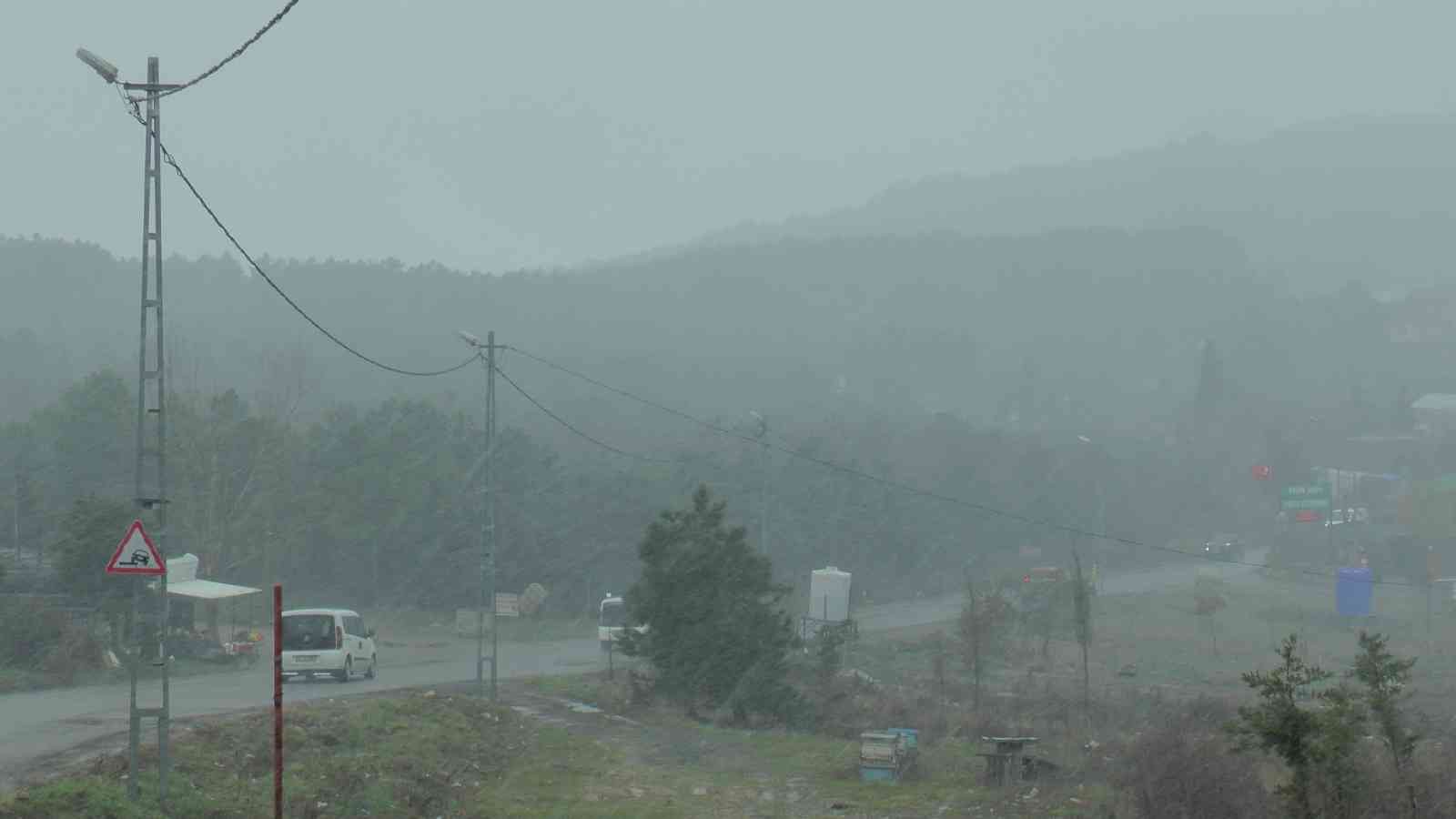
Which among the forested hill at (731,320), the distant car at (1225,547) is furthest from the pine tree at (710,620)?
the forested hill at (731,320)

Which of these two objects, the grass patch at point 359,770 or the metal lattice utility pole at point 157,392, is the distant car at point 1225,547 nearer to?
the grass patch at point 359,770

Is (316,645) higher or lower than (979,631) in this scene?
lower

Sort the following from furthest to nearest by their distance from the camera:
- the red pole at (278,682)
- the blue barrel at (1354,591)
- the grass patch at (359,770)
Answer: the blue barrel at (1354,591), the grass patch at (359,770), the red pole at (278,682)

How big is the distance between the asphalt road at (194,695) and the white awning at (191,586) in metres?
2.54

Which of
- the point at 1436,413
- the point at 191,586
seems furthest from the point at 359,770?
the point at 1436,413

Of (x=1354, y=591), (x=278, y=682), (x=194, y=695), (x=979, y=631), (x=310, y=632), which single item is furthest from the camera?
(x=1354, y=591)

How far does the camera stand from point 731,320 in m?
166

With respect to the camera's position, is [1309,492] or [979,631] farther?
[1309,492]

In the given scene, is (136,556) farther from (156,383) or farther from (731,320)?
(731,320)

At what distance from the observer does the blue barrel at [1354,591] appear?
48562mm

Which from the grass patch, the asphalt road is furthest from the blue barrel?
the grass patch

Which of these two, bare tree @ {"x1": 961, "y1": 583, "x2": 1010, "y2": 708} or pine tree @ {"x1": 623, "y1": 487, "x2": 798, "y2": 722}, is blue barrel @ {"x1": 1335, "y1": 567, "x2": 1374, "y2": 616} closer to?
bare tree @ {"x1": 961, "y1": 583, "x2": 1010, "y2": 708}

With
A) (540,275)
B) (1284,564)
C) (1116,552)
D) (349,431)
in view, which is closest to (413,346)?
(540,275)

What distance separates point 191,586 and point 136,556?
91.7ft
